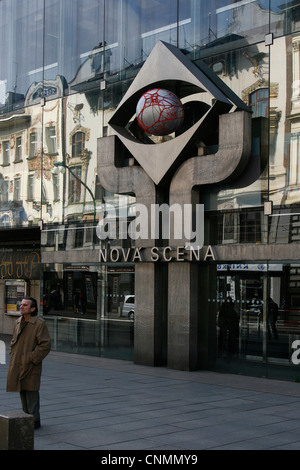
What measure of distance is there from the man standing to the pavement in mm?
529

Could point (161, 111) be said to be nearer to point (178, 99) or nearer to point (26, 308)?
point (178, 99)

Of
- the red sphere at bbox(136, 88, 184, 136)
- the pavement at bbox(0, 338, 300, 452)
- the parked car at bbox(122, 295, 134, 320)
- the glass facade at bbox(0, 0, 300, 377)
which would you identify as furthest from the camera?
the parked car at bbox(122, 295, 134, 320)

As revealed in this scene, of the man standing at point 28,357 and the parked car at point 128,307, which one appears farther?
the parked car at point 128,307

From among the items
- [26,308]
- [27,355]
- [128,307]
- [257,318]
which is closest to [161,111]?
[128,307]

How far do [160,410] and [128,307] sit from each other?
24.0ft

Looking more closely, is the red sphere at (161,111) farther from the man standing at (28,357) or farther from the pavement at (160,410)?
the man standing at (28,357)

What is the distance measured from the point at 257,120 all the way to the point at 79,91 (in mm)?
6887

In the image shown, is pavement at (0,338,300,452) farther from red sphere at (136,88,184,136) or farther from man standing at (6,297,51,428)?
red sphere at (136,88,184,136)

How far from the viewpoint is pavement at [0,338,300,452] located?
889cm

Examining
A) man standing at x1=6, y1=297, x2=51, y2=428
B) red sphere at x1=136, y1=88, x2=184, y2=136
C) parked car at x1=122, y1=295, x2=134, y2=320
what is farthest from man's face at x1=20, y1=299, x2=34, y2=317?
parked car at x1=122, y1=295, x2=134, y2=320

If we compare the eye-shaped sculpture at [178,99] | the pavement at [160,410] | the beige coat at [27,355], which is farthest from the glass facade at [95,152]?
the beige coat at [27,355]

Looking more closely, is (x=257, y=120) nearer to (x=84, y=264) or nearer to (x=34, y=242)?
(x=84, y=264)

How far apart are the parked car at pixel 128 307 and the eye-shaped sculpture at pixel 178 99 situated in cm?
341

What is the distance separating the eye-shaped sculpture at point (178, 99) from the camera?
637 inches
